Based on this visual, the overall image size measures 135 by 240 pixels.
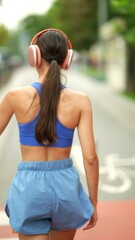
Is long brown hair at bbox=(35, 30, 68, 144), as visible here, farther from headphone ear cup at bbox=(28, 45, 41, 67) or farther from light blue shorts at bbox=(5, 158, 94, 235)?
light blue shorts at bbox=(5, 158, 94, 235)

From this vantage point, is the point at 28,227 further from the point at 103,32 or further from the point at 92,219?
the point at 103,32

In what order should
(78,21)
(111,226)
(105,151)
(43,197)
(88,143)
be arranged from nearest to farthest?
(43,197) < (88,143) < (111,226) < (105,151) < (78,21)

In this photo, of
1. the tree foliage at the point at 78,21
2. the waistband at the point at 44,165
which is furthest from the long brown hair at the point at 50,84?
the tree foliage at the point at 78,21

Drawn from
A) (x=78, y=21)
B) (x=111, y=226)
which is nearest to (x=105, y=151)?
(x=111, y=226)

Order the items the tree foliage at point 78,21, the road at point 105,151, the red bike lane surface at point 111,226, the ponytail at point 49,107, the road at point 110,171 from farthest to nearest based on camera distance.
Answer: the tree foliage at point 78,21 → the road at point 105,151 → the road at point 110,171 → the red bike lane surface at point 111,226 → the ponytail at point 49,107

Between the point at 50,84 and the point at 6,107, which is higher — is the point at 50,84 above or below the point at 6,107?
above

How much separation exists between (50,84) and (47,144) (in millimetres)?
311

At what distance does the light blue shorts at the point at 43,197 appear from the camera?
9.33 ft

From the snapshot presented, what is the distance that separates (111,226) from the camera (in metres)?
5.63

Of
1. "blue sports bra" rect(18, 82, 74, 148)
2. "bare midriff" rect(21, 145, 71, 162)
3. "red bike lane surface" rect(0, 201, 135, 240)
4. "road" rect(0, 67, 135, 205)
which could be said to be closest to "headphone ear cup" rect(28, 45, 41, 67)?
"blue sports bra" rect(18, 82, 74, 148)

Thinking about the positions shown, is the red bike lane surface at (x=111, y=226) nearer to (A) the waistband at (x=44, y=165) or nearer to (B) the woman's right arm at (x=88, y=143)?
(B) the woman's right arm at (x=88, y=143)

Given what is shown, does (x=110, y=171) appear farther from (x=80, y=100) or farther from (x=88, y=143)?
(x=80, y=100)

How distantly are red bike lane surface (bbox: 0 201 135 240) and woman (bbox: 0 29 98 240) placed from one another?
2.40 metres

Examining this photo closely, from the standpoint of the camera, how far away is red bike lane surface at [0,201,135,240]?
5281 millimetres
